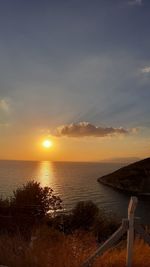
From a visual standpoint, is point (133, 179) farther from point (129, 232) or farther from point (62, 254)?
point (129, 232)

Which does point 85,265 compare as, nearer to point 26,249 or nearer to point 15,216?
point 26,249

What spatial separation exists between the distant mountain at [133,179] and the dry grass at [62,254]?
100173 mm

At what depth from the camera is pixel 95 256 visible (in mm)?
5980

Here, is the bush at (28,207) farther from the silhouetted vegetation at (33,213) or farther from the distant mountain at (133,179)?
the distant mountain at (133,179)

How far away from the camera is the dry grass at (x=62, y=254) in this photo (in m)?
6.24

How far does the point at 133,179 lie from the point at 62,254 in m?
112

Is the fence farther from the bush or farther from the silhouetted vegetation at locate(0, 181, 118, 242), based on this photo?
the bush

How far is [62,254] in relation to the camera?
6.43 m

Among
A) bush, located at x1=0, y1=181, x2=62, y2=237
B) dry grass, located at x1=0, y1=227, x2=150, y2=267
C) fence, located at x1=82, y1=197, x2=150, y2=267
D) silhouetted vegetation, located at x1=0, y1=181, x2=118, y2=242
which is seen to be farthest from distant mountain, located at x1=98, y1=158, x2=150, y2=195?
fence, located at x1=82, y1=197, x2=150, y2=267

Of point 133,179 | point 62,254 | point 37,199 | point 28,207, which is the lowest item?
point 62,254

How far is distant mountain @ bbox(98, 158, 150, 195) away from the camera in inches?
4283

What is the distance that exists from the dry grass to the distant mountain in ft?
329

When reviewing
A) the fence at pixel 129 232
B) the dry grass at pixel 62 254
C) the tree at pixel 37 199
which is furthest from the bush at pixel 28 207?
the fence at pixel 129 232

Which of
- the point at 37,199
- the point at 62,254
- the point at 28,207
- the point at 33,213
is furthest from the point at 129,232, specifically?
the point at 37,199
